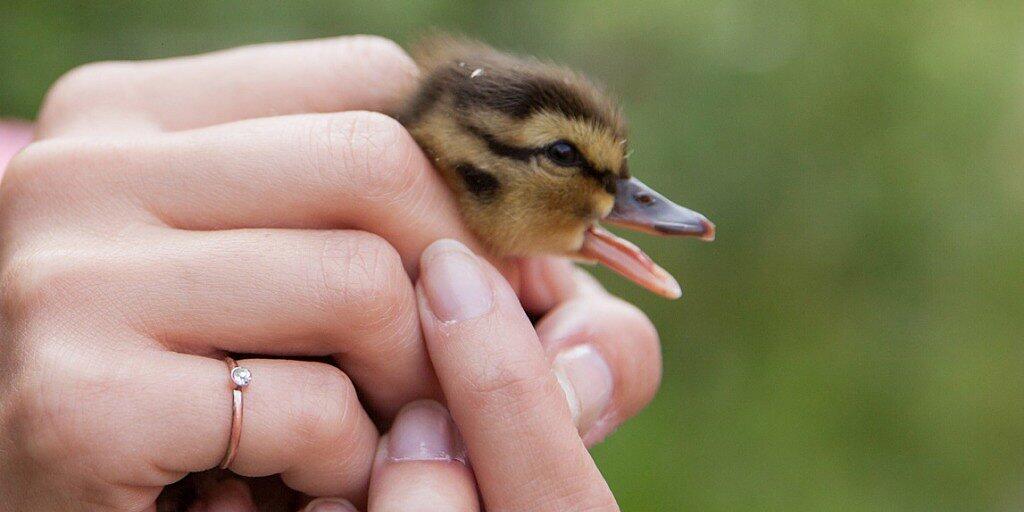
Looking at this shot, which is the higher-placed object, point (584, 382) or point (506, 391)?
point (506, 391)

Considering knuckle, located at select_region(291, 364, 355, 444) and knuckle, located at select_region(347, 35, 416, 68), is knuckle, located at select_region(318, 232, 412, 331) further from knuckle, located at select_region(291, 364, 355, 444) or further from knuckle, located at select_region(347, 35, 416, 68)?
knuckle, located at select_region(347, 35, 416, 68)

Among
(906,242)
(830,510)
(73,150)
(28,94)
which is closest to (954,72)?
(906,242)

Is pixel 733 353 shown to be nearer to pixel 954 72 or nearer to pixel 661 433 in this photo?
pixel 661 433

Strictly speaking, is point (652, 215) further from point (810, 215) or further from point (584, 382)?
point (810, 215)

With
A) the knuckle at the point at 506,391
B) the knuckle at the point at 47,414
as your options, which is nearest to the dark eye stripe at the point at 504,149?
the knuckle at the point at 506,391

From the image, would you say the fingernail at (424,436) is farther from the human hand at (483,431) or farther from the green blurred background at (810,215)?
the green blurred background at (810,215)

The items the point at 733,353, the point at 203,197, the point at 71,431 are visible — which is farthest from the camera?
the point at 733,353

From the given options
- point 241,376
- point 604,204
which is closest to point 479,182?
point 604,204

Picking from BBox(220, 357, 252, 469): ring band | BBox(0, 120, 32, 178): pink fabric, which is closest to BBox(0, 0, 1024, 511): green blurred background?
BBox(0, 120, 32, 178): pink fabric
